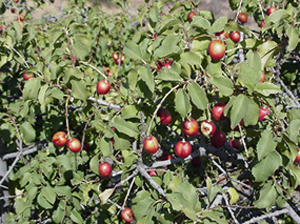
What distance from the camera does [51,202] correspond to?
1567 mm

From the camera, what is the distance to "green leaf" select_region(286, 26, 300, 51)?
1140 millimetres

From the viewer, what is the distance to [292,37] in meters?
1.15

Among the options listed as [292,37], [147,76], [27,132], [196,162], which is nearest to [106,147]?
[147,76]

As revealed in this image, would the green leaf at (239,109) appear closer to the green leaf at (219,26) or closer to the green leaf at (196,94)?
the green leaf at (196,94)

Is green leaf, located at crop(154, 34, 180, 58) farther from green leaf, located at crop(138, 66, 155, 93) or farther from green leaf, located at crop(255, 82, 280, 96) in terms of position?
green leaf, located at crop(255, 82, 280, 96)

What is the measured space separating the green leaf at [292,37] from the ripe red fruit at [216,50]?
288 mm

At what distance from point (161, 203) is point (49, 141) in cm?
113

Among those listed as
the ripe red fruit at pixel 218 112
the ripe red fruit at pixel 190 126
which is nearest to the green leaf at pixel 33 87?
the ripe red fruit at pixel 190 126

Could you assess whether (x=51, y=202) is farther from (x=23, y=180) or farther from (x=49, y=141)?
(x=49, y=141)

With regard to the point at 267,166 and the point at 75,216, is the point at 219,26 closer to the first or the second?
the point at 267,166

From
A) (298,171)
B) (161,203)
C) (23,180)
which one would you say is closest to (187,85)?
(161,203)

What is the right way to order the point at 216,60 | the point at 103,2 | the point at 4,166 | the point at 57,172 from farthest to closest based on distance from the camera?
the point at 103,2 < the point at 4,166 < the point at 57,172 < the point at 216,60

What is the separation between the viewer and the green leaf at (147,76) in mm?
1010

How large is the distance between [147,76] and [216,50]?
11.0 inches
